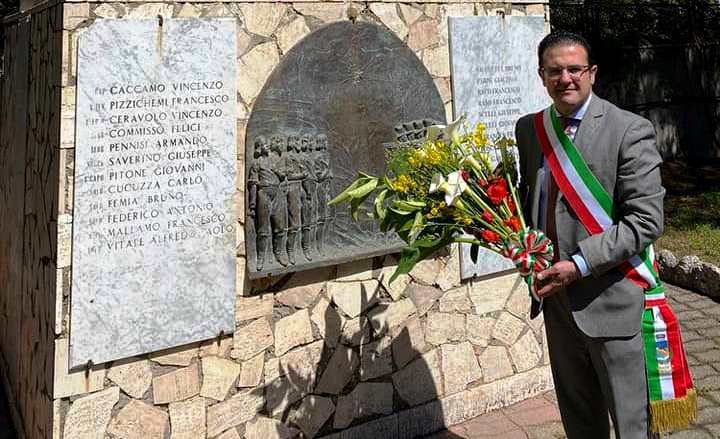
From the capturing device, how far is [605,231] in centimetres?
220

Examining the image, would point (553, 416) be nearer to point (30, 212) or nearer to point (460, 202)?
point (460, 202)

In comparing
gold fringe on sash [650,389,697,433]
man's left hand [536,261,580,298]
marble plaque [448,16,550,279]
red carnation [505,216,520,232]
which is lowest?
gold fringe on sash [650,389,697,433]

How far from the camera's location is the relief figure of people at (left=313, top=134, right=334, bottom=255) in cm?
323

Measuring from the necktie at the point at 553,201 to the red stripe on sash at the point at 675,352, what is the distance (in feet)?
1.47

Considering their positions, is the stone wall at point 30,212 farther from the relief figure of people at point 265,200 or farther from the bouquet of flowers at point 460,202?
the bouquet of flowers at point 460,202

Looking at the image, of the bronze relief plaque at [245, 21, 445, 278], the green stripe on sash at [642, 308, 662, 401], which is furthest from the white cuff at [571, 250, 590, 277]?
the bronze relief plaque at [245, 21, 445, 278]

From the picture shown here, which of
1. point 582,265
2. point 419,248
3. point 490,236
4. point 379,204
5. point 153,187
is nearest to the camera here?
point 582,265

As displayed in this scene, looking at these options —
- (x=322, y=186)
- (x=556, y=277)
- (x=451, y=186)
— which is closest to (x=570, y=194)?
(x=556, y=277)

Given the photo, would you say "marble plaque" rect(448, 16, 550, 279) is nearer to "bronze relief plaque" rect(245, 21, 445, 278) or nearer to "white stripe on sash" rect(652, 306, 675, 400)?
"bronze relief plaque" rect(245, 21, 445, 278)

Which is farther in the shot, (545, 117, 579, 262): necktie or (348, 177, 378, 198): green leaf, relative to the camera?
(348, 177, 378, 198): green leaf

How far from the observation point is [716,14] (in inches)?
478

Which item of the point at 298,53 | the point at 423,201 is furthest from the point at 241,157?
the point at 423,201

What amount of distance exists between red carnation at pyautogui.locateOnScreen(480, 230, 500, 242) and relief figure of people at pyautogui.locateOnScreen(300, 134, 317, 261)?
108 cm

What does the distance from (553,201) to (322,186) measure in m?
1.26
